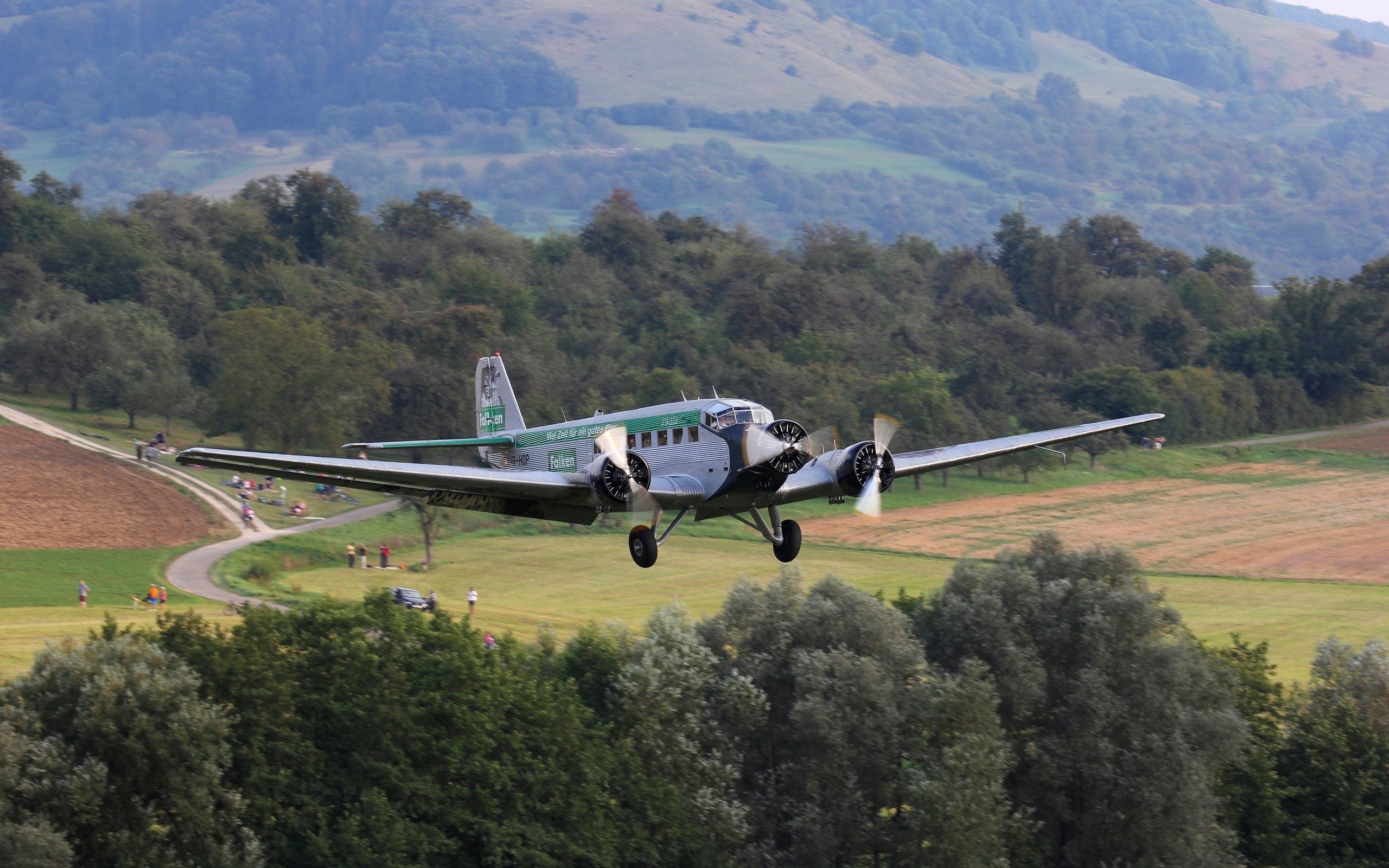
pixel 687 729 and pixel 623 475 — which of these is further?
pixel 687 729

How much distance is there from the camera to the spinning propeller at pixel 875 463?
38.7 meters

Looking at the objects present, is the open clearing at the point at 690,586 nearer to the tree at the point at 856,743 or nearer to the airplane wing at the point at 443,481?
the tree at the point at 856,743

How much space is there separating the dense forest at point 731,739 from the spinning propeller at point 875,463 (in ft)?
92.9

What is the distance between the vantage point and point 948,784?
211 feet

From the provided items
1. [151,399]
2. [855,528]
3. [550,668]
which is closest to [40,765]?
[550,668]

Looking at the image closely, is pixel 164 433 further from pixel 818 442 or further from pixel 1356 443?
pixel 1356 443

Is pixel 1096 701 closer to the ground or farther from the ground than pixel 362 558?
closer to the ground

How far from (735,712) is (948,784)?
10.6 meters

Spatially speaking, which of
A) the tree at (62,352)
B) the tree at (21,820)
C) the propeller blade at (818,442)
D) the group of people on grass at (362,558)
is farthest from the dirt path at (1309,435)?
the tree at (21,820)

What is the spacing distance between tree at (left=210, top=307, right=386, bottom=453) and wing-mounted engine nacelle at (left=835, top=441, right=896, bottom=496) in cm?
9628

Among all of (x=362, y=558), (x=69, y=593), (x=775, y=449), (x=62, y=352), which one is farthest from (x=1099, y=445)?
(x=775, y=449)

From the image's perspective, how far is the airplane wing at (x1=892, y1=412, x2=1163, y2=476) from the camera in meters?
41.7

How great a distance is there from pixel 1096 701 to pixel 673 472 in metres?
38.5

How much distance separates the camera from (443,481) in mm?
38000
